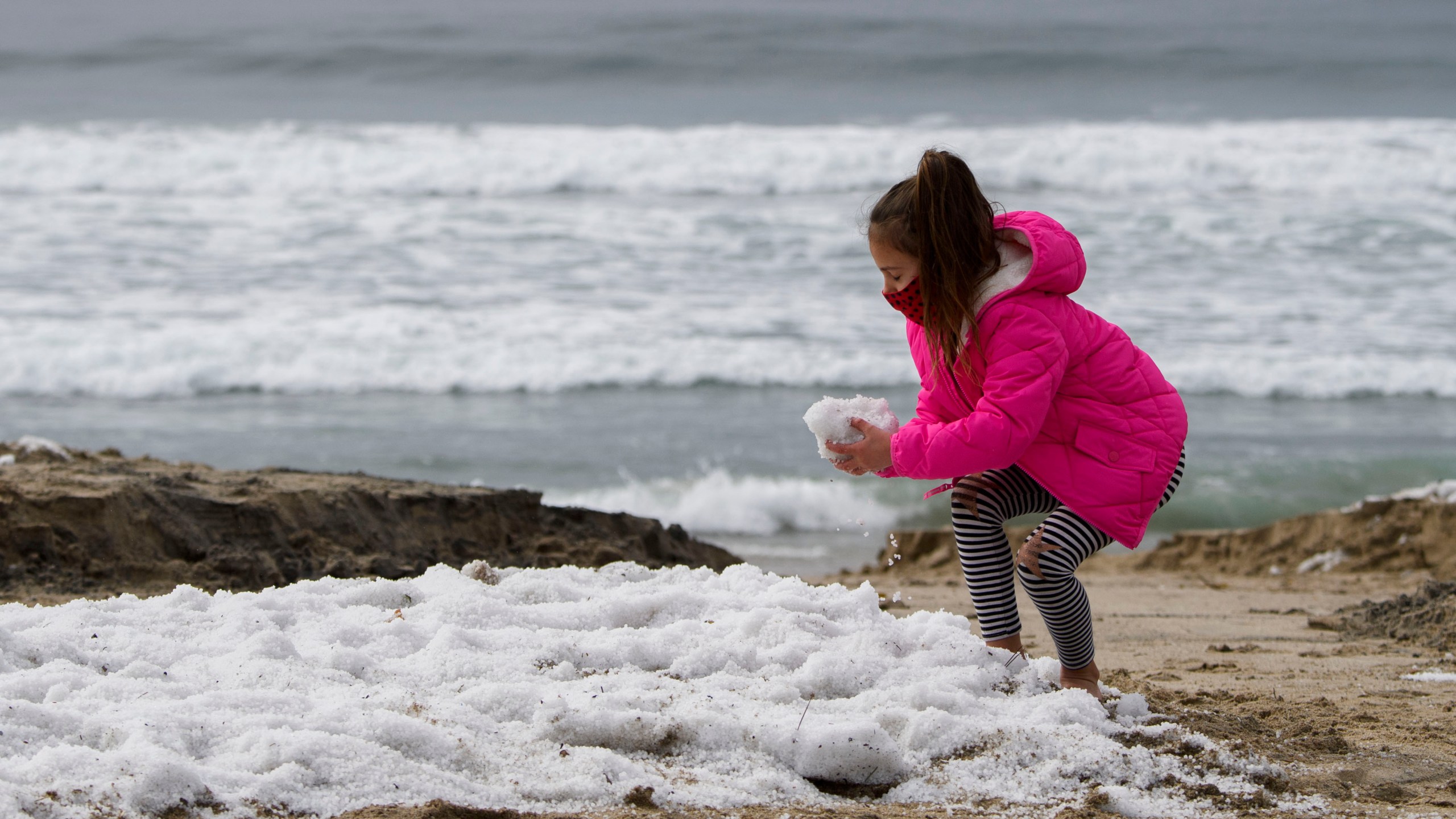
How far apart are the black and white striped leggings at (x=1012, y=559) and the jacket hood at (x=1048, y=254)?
467mm

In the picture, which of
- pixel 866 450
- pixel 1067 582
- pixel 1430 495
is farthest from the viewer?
pixel 1430 495

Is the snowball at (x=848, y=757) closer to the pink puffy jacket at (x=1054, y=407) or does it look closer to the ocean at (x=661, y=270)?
the pink puffy jacket at (x=1054, y=407)

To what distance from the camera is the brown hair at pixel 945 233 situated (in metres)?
2.45

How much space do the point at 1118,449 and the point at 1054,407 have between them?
16cm

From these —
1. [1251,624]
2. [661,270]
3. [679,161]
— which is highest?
[679,161]

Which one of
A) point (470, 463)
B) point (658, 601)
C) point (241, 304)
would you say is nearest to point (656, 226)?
point (241, 304)

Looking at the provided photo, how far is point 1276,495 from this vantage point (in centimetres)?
680

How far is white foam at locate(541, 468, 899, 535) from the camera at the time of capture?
6.45 m

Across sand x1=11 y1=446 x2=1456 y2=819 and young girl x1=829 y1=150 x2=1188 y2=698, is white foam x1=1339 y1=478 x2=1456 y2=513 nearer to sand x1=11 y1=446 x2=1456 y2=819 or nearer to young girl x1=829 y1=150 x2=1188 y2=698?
sand x1=11 y1=446 x2=1456 y2=819

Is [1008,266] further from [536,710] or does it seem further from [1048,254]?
[536,710]

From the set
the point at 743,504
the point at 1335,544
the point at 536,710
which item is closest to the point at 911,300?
the point at 536,710

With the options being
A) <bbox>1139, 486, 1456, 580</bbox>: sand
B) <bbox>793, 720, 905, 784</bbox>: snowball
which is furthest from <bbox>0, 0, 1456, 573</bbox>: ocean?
<bbox>793, 720, 905, 784</bbox>: snowball

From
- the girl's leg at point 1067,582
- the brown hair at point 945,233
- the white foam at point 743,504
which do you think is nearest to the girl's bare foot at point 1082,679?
the girl's leg at point 1067,582

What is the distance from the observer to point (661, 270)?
40.2 feet
